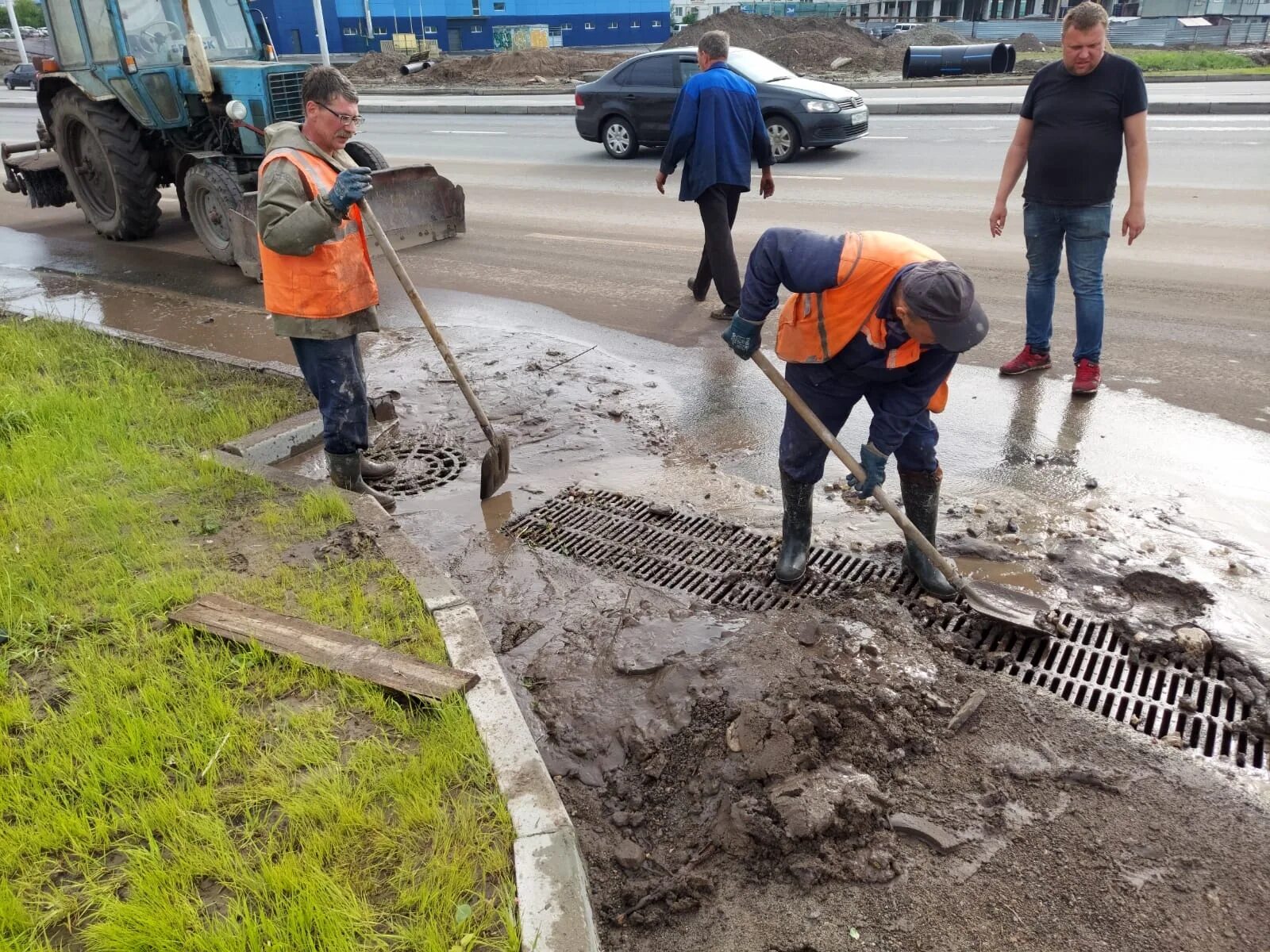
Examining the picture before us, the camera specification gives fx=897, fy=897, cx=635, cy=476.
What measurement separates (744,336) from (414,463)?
89.8 inches

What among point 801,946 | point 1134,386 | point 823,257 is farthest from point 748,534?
point 1134,386

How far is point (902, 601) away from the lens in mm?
3605

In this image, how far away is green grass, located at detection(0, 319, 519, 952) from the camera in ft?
7.28

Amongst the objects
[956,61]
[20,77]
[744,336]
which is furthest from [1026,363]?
[20,77]

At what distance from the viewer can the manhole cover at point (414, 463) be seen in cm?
475

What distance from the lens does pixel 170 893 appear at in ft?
7.39

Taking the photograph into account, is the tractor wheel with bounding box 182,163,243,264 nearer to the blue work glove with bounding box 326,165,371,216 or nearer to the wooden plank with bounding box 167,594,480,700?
the blue work glove with bounding box 326,165,371,216

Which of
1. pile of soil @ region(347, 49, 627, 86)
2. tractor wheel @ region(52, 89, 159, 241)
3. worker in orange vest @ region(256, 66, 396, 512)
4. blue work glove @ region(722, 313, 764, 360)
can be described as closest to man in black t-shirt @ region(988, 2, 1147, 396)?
blue work glove @ region(722, 313, 764, 360)

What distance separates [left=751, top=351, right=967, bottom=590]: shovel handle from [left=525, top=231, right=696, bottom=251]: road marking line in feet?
17.7

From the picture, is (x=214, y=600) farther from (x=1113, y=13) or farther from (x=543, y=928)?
(x=1113, y=13)

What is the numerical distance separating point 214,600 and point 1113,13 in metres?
48.9

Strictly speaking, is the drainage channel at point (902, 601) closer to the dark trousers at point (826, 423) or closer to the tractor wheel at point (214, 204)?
the dark trousers at point (826, 423)

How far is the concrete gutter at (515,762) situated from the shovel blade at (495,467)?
559 mm

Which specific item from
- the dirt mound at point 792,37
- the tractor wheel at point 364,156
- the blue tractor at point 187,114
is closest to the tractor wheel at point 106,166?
the blue tractor at point 187,114
